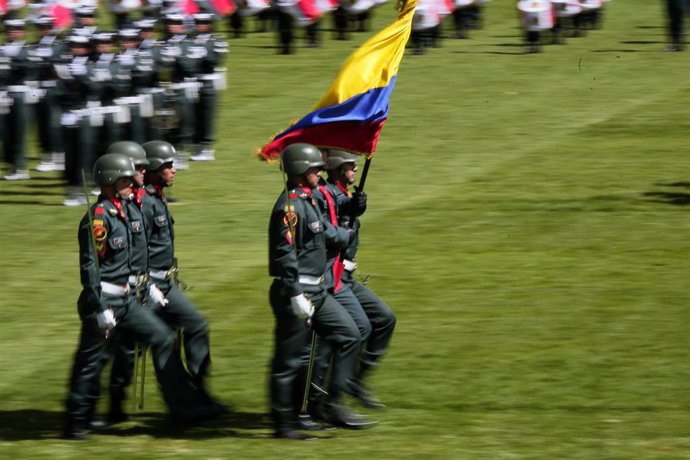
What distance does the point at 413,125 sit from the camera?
74.9 ft

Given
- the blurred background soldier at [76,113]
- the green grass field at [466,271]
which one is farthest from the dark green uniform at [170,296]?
the blurred background soldier at [76,113]

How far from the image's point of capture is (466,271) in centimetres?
1457

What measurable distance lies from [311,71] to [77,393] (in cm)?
1816

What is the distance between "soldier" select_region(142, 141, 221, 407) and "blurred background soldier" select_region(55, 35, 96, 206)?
304 inches

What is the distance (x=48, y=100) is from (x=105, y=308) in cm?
1039

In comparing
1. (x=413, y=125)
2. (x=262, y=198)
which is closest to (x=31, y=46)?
(x=262, y=198)

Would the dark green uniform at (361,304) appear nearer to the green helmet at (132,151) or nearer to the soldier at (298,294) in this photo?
the soldier at (298,294)

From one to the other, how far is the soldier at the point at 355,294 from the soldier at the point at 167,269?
3.29 feet

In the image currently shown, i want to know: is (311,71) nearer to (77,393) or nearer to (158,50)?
(158,50)

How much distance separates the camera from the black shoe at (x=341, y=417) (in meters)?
9.73

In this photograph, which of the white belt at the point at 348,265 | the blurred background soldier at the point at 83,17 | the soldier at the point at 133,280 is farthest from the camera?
the blurred background soldier at the point at 83,17

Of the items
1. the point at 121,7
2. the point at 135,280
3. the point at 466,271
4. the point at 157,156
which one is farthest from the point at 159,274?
the point at 121,7

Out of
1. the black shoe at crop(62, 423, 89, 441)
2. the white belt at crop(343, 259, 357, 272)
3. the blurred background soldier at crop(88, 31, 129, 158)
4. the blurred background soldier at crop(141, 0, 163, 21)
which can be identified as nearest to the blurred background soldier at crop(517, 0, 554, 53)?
the blurred background soldier at crop(141, 0, 163, 21)

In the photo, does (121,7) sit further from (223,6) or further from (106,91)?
(106,91)
